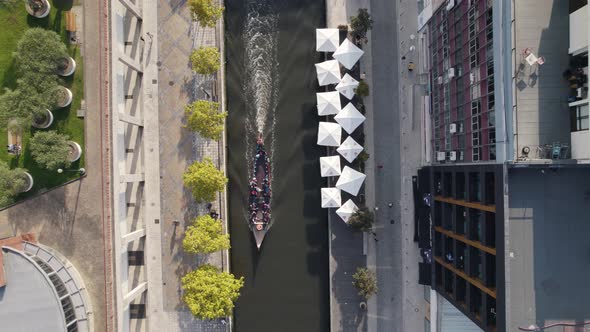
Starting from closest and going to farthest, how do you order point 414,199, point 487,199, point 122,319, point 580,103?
point 580,103
point 487,199
point 122,319
point 414,199

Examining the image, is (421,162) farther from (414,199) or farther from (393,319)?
(393,319)

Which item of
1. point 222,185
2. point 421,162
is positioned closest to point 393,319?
point 421,162

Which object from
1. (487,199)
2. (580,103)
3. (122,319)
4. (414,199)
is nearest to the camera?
(580,103)

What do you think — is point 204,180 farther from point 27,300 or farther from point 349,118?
point 27,300

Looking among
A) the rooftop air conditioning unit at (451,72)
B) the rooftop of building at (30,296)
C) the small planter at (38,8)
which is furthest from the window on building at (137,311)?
the rooftop air conditioning unit at (451,72)

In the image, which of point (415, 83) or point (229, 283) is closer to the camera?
point (229, 283)

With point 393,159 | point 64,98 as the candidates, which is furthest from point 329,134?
point 64,98

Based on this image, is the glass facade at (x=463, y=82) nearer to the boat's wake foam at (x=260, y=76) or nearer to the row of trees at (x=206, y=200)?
the boat's wake foam at (x=260, y=76)
